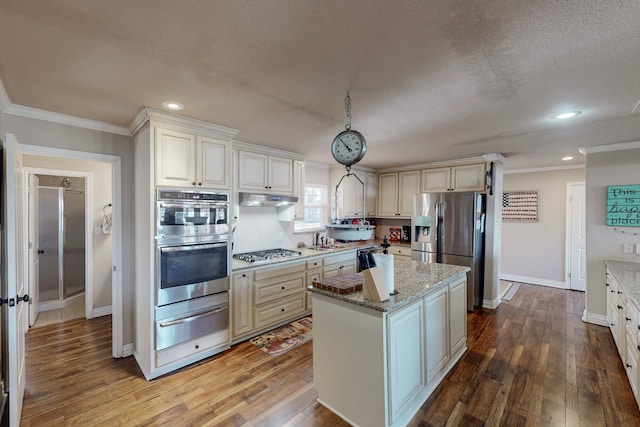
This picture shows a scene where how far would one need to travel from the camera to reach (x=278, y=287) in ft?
11.8

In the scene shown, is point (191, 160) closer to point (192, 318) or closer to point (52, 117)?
point (52, 117)

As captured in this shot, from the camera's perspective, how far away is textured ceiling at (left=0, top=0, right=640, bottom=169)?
125 centimetres

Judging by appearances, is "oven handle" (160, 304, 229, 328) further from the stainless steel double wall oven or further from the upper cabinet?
the upper cabinet

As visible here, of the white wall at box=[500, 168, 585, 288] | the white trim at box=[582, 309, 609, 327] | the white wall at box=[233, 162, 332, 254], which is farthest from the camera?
the white wall at box=[500, 168, 585, 288]

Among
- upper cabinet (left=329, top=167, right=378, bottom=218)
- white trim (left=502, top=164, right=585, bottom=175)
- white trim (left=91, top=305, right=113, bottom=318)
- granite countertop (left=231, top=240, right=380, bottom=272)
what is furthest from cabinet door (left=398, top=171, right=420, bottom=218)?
white trim (left=91, top=305, right=113, bottom=318)

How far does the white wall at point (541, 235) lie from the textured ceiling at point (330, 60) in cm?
310

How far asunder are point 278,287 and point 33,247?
3.45m

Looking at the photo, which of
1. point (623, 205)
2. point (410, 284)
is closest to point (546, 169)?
point (623, 205)

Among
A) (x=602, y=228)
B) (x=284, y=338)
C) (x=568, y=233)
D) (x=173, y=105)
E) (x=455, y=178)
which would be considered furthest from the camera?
(x=568, y=233)

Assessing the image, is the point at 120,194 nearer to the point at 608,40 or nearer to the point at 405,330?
the point at 405,330

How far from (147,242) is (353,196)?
11.6 ft

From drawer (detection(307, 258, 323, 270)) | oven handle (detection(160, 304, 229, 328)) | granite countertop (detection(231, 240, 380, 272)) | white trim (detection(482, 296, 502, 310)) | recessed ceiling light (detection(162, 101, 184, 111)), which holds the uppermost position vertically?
recessed ceiling light (detection(162, 101, 184, 111))

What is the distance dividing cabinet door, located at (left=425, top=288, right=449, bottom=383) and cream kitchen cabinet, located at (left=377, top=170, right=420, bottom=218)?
2.85 meters

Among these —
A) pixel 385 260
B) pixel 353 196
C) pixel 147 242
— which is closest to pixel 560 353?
pixel 385 260
